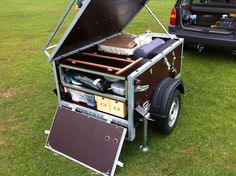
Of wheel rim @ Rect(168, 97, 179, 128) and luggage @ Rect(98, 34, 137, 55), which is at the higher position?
luggage @ Rect(98, 34, 137, 55)

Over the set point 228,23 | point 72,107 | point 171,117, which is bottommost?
point 171,117

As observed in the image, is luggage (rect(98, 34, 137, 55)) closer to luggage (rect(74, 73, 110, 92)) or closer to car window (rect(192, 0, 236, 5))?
luggage (rect(74, 73, 110, 92))

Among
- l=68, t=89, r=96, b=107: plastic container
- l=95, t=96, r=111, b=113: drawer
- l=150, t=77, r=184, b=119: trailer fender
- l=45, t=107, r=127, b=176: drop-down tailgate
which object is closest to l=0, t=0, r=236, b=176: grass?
l=45, t=107, r=127, b=176: drop-down tailgate

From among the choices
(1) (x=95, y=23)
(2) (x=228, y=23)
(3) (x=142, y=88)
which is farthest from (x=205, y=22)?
(3) (x=142, y=88)

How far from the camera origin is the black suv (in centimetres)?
Answer: 506

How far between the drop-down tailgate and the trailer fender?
46 centimetres

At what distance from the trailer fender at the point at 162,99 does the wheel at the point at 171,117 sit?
48 millimetres

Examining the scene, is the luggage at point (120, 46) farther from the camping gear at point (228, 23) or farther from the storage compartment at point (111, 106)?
the camping gear at point (228, 23)

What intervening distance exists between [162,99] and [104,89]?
0.65 metres

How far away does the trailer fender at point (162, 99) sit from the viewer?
2908 millimetres

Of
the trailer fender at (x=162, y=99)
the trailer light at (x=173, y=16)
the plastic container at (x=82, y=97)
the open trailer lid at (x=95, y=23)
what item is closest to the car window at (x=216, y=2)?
the trailer light at (x=173, y=16)

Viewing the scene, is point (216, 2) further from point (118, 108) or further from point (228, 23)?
point (118, 108)

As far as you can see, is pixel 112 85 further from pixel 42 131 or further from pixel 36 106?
pixel 36 106

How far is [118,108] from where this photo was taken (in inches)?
109
